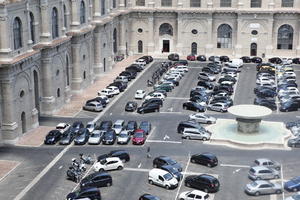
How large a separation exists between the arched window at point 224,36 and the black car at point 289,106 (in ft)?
147

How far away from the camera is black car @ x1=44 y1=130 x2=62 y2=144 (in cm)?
7231

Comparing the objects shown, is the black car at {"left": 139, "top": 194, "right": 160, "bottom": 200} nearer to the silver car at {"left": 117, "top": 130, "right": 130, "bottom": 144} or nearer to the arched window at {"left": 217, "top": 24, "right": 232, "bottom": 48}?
the silver car at {"left": 117, "top": 130, "right": 130, "bottom": 144}

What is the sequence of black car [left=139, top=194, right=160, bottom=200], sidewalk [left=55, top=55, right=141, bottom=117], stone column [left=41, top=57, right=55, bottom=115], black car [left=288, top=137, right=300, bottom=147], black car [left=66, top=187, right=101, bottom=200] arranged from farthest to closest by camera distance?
sidewalk [left=55, top=55, right=141, bottom=117]
stone column [left=41, top=57, right=55, bottom=115]
black car [left=288, top=137, right=300, bottom=147]
black car [left=66, top=187, right=101, bottom=200]
black car [left=139, top=194, right=160, bottom=200]

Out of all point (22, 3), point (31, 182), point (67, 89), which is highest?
point (22, 3)

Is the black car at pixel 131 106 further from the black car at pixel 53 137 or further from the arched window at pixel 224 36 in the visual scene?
the arched window at pixel 224 36

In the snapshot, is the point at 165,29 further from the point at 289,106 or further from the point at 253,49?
the point at 289,106

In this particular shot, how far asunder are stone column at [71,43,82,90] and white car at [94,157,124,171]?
3519 cm

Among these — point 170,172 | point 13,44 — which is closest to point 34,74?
point 13,44

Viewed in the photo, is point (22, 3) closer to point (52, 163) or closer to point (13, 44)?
point (13, 44)

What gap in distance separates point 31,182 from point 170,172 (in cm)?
1637

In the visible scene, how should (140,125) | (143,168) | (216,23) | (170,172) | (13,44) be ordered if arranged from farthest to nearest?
1. (216,23)
2. (140,125)
3. (13,44)
4. (143,168)
5. (170,172)

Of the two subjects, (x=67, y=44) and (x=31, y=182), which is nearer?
(x=31, y=182)

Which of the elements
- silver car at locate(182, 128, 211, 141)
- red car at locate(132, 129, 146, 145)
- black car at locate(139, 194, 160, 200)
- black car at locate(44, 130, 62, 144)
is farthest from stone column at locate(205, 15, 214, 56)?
black car at locate(139, 194, 160, 200)

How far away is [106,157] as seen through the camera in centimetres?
6544
